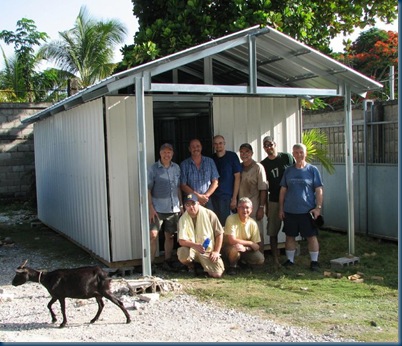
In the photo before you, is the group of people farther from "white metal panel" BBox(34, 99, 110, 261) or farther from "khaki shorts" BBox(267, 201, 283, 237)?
"white metal panel" BBox(34, 99, 110, 261)

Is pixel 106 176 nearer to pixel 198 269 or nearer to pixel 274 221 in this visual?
pixel 198 269

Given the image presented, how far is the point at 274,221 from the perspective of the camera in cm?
808

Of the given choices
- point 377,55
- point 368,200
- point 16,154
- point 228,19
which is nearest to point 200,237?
point 368,200

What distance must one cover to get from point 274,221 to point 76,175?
3428mm

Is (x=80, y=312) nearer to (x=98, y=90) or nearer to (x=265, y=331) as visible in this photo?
(x=265, y=331)

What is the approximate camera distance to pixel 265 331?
5051 millimetres

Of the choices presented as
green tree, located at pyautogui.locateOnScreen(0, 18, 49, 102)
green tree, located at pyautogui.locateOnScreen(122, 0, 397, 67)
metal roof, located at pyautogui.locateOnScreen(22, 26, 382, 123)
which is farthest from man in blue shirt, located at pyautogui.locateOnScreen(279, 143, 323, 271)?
green tree, located at pyautogui.locateOnScreen(0, 18, 49, 102)

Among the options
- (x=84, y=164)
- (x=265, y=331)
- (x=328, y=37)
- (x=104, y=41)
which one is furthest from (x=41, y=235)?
(x=104, y=41)

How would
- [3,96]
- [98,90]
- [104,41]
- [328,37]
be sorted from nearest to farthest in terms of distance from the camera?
[98,90]
[328,37]
[3,96]
[104,41]

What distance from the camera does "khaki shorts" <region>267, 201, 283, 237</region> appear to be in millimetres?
8071

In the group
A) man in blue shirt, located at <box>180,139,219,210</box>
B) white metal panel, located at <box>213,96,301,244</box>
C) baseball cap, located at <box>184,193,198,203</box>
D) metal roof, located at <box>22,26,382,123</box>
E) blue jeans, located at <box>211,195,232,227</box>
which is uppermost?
metal roof, located at <box>22,26,382,123</box>

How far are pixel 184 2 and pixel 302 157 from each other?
251 inches

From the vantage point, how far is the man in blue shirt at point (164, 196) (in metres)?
7.48

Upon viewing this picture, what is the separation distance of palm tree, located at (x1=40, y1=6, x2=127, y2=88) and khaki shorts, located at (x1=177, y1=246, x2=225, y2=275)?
54.2 feet
